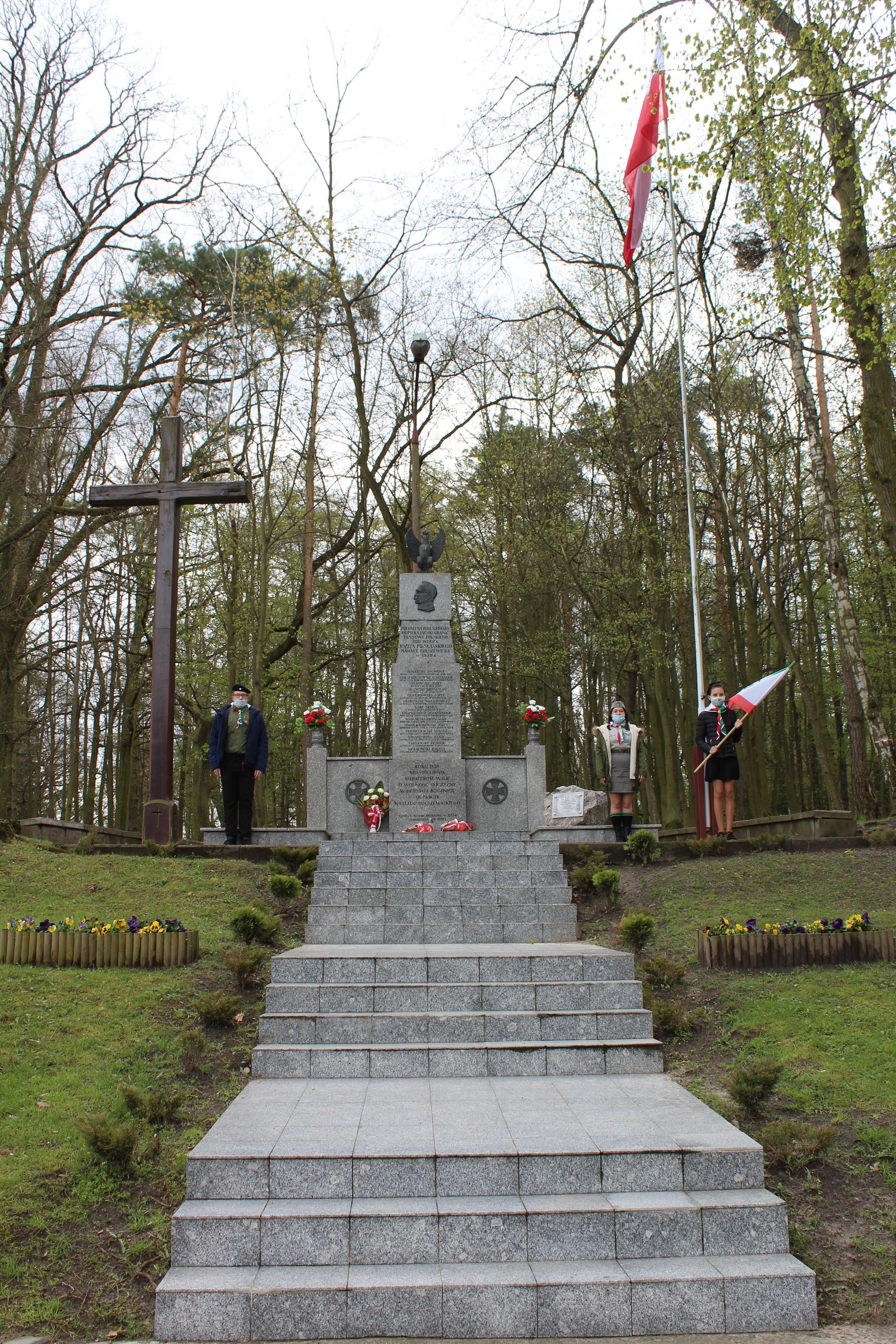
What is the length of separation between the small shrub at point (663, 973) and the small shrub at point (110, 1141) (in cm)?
364

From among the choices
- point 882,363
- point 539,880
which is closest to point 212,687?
point 539,880

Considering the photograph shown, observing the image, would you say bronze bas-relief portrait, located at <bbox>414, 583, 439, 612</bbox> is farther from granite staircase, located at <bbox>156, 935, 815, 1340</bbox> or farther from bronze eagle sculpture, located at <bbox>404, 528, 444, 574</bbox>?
granite staircase, located at <bbox>156, 935, 815, 1340</bbox>

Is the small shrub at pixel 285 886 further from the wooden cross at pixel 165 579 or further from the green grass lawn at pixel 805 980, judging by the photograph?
the green grass lawn at pixel 805 980

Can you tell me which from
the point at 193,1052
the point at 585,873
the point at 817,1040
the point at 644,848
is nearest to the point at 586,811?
the point at 644,848

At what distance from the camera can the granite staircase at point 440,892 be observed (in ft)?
28.3

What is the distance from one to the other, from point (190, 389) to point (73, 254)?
398 centimetres

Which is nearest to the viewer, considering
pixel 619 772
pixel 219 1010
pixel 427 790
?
pixel 219 1010

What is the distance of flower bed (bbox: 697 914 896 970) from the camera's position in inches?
281

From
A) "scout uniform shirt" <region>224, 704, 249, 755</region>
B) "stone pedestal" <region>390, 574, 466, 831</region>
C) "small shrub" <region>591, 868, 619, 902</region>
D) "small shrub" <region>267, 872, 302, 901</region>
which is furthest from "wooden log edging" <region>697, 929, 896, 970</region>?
"stone pedestal" <region>390, 574, 466, 831</region>

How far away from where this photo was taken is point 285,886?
9.09m

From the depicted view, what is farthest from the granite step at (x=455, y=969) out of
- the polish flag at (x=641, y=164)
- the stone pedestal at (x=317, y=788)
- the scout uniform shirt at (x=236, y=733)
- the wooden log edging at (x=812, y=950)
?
the polish flag at (x=641, y=164)

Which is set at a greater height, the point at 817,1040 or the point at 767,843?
the point at 767,843

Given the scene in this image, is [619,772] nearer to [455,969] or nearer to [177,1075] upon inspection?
[455,969]

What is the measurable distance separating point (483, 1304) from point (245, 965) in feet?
11.3
